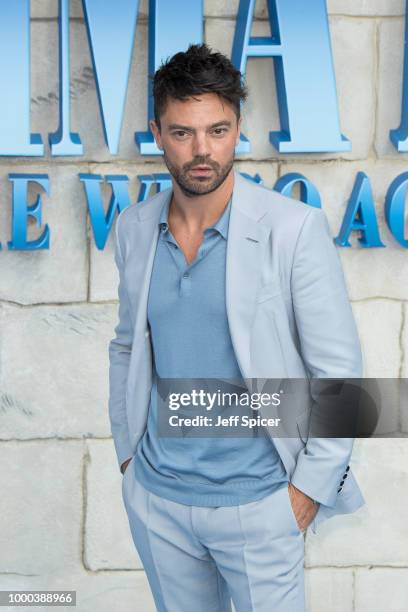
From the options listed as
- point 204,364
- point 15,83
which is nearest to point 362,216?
point 15,83

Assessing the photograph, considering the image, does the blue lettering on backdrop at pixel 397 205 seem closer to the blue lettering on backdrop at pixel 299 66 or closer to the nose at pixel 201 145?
the blue lettering on backdrop at pixel 299 66

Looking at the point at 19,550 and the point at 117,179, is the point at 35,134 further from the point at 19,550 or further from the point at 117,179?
the point at 19,550

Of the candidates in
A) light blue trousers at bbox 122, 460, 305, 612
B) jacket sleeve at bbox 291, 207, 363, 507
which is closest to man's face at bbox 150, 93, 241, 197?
jacket sleeve at bbox 291, 207, 363, 507

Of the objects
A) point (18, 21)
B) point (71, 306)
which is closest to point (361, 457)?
point (71, 306)

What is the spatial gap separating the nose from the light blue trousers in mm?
755

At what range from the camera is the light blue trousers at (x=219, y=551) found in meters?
2.03

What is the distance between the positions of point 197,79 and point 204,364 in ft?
2.03

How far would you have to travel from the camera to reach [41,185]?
318 centimetres

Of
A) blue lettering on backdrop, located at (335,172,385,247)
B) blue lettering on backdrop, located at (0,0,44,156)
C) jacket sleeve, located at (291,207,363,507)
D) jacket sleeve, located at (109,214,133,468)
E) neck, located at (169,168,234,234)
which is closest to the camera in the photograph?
jacket sleeve, located at (291,207,363,507)

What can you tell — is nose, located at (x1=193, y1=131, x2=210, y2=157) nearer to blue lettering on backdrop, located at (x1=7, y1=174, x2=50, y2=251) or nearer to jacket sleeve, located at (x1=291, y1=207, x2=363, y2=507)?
jacket sleeve, located at (x1=291, y1=207, x2=363, y2=507)

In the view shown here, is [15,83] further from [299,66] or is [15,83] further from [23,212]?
[299,66]

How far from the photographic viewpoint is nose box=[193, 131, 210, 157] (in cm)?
199

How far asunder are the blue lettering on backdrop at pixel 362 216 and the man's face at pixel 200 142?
1.27 m

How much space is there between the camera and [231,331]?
1.96 metres
